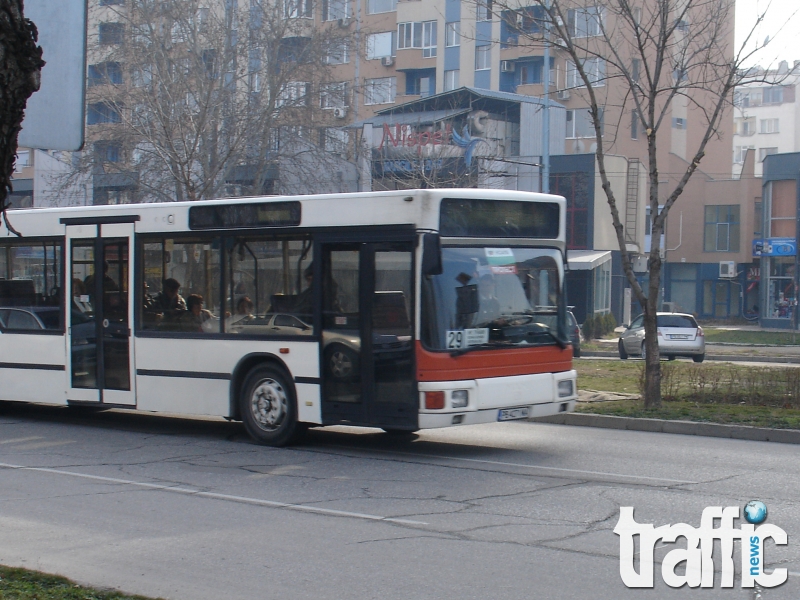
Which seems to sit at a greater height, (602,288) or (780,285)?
(780,285)

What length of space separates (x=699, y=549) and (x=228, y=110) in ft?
70.7

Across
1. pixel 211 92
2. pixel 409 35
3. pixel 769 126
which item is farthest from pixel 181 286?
pixel 769 126

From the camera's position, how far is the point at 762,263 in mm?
48312

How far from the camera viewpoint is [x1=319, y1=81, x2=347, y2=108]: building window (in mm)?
27500

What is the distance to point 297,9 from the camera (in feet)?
90.7

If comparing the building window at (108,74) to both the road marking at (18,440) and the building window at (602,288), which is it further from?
the building window at (602,288)

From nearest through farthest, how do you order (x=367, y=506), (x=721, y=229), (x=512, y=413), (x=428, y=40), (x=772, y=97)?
(x=367, y=506) → (x=512, y=413) → (x=428, y=40) → (x=721, y=229) → (x=772, y=97)

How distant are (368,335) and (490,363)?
1.33 m

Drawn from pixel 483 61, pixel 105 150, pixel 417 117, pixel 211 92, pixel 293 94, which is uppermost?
pixel 483 61

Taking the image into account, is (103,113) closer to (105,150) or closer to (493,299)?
(105,150)

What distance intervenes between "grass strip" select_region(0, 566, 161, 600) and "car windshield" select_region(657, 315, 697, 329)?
2504 cm

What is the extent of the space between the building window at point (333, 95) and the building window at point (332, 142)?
27.7 inches

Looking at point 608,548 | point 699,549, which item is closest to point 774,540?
point 699,549

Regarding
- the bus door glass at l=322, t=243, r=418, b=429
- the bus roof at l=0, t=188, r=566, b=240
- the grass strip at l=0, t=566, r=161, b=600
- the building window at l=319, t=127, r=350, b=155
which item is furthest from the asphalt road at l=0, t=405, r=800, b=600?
the building window at l=319, t=127, r=350, b=155
